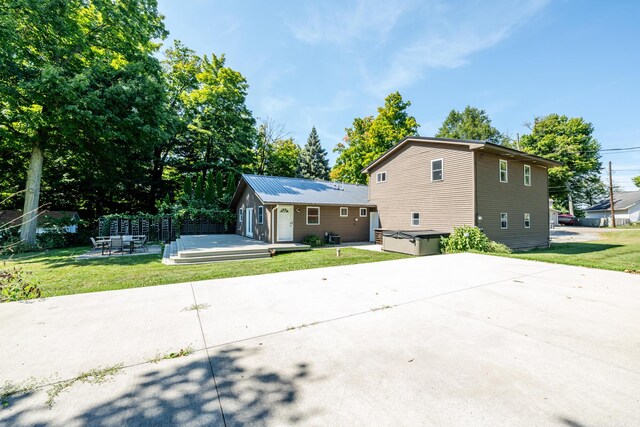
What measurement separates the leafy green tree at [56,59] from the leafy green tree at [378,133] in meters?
18.0

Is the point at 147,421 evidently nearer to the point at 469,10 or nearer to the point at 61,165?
the point at 469,10

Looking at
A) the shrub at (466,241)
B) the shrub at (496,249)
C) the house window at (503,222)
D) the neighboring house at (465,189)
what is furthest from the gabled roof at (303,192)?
the shrub at (496,249)

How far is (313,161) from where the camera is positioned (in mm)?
37469

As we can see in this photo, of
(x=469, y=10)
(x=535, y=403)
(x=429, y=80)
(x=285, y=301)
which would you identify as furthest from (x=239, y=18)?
(x=535, y=403)

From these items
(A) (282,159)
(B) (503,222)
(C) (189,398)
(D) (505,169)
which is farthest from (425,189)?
(A) (282,159)

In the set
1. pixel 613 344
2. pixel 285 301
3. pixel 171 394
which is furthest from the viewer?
pixel 285 301

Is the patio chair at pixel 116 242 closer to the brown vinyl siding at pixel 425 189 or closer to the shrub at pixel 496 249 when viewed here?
the brown vinyl siding at pixel 425 189

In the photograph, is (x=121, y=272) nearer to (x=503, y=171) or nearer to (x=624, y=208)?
(x=503, y=171)

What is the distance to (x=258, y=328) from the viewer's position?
12.4ft

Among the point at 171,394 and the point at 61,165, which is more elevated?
the point at 61,165

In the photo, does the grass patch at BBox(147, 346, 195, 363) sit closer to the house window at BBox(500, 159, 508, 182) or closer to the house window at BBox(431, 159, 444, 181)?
the house window at BBox(431, 159, 444, 181)

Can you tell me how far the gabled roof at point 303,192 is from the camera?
14.6m

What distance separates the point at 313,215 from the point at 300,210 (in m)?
0.90

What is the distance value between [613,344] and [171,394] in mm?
5109
